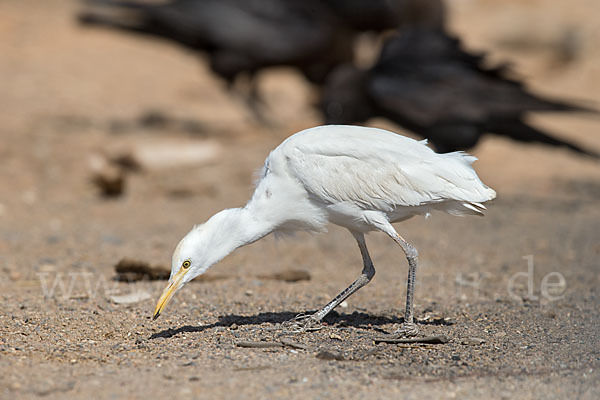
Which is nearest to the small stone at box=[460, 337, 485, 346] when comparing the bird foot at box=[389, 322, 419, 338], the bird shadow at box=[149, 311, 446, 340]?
the bird foot at box=[389, 322, 419, 338]

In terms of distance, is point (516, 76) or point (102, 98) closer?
point (516, 76)

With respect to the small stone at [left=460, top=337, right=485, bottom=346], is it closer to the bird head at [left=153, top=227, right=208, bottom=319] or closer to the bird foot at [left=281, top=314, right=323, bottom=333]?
the bird foot at [left=281, top=314, right=323, bottom=333]

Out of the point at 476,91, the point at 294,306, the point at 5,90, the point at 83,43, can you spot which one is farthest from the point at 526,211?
the point at 83,43

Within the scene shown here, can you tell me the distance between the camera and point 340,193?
173 inches

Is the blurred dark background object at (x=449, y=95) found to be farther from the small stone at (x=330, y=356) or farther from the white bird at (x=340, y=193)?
the small stone at (x=330, y=356)

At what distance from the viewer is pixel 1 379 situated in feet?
11.6

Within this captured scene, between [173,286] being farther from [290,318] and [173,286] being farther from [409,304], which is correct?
[409,304]

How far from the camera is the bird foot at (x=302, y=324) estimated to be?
14.8ft

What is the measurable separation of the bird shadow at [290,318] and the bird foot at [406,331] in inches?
7.6

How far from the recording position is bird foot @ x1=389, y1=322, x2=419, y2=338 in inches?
171

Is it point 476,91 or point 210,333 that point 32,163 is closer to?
point 476,91

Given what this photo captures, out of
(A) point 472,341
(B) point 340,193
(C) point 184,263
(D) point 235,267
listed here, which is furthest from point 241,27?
(A) point 472,341

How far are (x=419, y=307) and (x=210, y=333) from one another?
157 cm

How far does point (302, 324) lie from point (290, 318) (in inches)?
10.7
